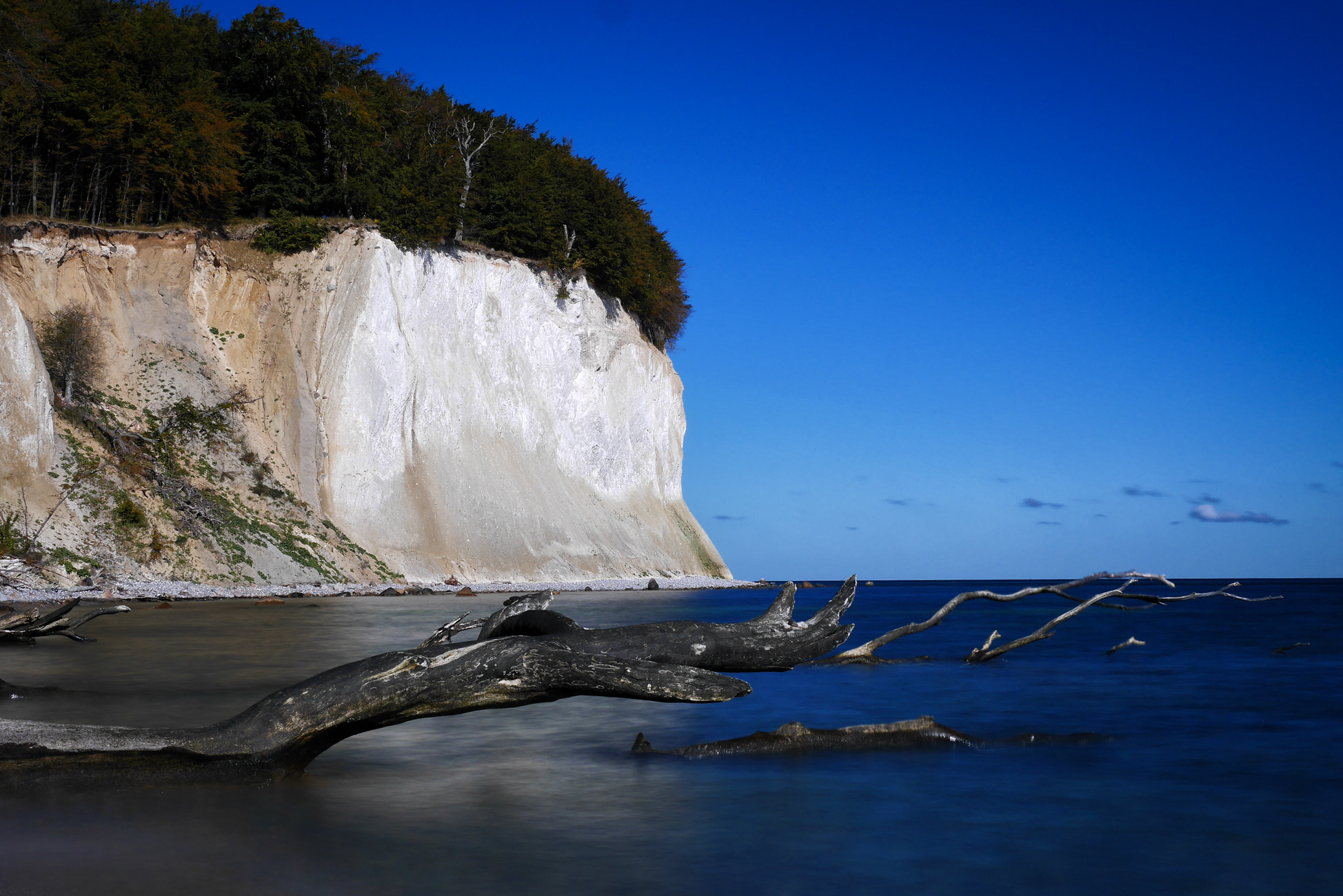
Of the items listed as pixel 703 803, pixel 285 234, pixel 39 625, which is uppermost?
pixel 285 234

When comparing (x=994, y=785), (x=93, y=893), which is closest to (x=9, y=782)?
(x=93, y=893)

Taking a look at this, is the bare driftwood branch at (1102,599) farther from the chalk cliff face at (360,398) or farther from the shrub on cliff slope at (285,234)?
the shrub on cliff slope at (285,234)

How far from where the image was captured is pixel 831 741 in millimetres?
8477

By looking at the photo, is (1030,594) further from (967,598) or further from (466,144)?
(466,144)

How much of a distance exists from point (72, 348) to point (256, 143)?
39.0 feet

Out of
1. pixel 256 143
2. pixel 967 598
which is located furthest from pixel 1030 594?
pixel 256 143

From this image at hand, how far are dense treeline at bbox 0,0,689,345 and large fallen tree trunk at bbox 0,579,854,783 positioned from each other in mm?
28213

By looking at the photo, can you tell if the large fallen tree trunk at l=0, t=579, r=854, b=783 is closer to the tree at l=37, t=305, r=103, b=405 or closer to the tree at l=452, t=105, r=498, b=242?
the tree at l=37, t=305, r=103, b=405

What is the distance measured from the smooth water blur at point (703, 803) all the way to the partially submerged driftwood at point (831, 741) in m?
0.29

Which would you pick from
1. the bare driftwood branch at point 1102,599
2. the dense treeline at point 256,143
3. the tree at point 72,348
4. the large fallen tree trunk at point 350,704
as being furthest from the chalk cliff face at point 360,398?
the bare driftwood branch at point 1102,599

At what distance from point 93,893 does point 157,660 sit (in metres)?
9.76

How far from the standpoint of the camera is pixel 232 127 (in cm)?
3641

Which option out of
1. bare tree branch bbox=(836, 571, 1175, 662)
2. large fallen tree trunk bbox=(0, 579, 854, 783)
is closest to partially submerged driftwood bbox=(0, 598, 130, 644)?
large fallen tree trunk bbox=(0, 579, 854, 783)

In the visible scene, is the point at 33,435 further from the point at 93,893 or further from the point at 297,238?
the point at 93,893
